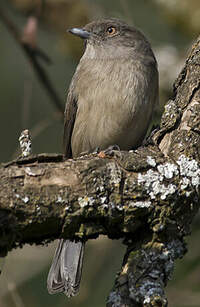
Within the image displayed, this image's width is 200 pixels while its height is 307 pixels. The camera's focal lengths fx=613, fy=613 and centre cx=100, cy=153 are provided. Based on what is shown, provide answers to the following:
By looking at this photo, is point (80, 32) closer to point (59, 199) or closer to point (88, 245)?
point (88, 245)

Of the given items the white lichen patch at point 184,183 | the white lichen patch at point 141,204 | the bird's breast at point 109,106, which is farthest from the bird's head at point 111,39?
the white lichen patch at point 141,204

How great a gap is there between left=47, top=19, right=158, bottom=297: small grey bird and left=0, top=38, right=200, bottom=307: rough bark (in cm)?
112

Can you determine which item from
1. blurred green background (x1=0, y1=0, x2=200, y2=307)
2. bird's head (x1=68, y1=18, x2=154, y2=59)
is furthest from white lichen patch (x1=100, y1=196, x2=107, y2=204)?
bird's head (x1=68, y1=18, x2=154, y2=59)

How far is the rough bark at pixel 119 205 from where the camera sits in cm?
295

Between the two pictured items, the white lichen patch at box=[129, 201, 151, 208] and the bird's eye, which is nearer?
the white lichen patch at box=[129, 201, 151, 208]

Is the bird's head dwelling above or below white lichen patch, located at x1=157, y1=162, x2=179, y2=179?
above

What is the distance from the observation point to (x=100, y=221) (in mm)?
3127

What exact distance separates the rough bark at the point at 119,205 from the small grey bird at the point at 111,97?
112cm

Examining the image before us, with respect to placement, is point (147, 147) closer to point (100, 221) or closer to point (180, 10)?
point (100, 221)

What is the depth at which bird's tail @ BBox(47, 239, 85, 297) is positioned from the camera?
381 centimetres

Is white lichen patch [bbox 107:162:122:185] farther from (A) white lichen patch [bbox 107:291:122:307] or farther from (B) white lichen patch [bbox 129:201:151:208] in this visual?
(A) white lichen patch [bbox 107:291:122:307]

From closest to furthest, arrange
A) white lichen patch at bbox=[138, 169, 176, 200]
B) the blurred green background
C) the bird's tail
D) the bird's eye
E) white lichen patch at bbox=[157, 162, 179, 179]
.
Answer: white lichen patch at bbox=[138, 169, 176, 200], white lichen patch at bbox=[157, 162, 179, 179], the bird's tail, the blurred green background, the bird's eye

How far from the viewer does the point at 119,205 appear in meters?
3.13

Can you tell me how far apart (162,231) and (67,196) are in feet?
1.84
